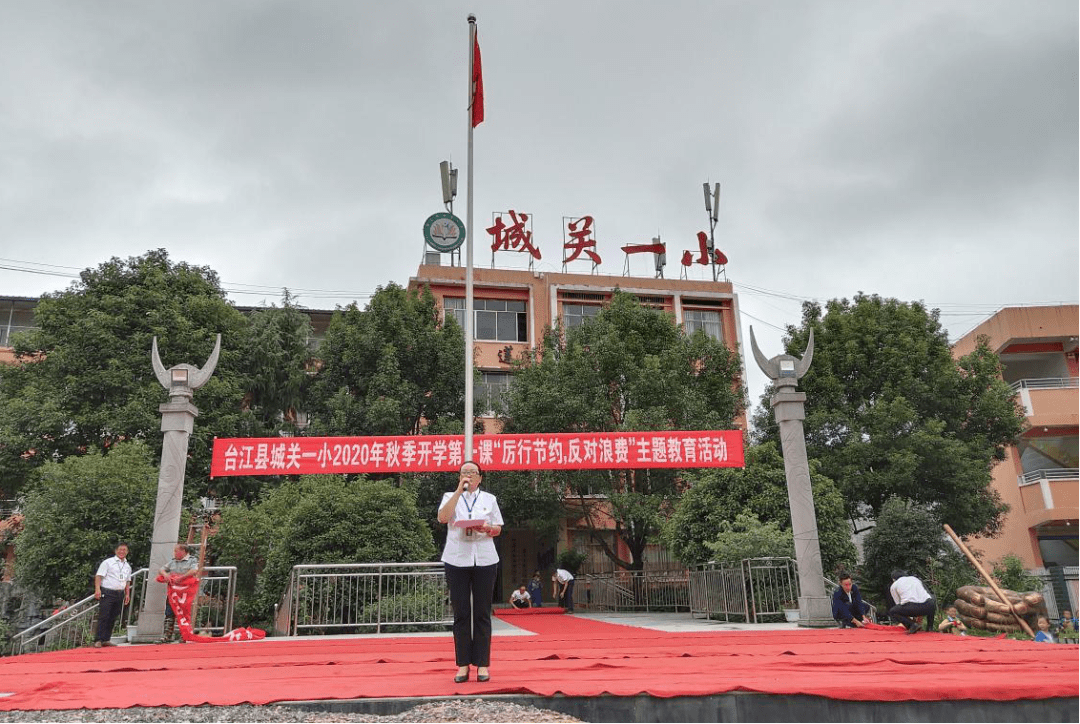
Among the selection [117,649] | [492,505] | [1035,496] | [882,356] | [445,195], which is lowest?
[117,649]

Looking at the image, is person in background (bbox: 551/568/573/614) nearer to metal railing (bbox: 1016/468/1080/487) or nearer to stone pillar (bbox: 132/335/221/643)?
stone pillar (bbox: 132/335/221/643)

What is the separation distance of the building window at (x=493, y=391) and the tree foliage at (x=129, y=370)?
600cm

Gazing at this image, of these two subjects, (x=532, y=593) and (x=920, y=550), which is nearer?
(x=920, y=550)

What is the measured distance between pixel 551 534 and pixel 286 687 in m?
20.5

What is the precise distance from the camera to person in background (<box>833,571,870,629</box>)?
1074cm

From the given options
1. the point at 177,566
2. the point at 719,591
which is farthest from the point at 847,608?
the point at 177,566

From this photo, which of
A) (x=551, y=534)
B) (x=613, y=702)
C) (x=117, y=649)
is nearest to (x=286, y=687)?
(x=613, y=702)

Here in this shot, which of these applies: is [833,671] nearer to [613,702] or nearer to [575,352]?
[613,702]

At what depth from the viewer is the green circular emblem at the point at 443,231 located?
26.0 m

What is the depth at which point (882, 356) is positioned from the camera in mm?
21578

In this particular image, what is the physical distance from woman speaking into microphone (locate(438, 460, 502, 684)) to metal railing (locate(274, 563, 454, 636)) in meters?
7.21

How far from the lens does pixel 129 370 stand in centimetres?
2020

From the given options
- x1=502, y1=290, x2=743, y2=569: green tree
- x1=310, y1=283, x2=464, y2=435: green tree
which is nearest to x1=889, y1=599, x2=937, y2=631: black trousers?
x1=502, y1=290, x2=743, y2=569: green tree

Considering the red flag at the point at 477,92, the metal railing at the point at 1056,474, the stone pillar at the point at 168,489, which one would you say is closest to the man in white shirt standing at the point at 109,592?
the stone pillar at the point at 168,489
